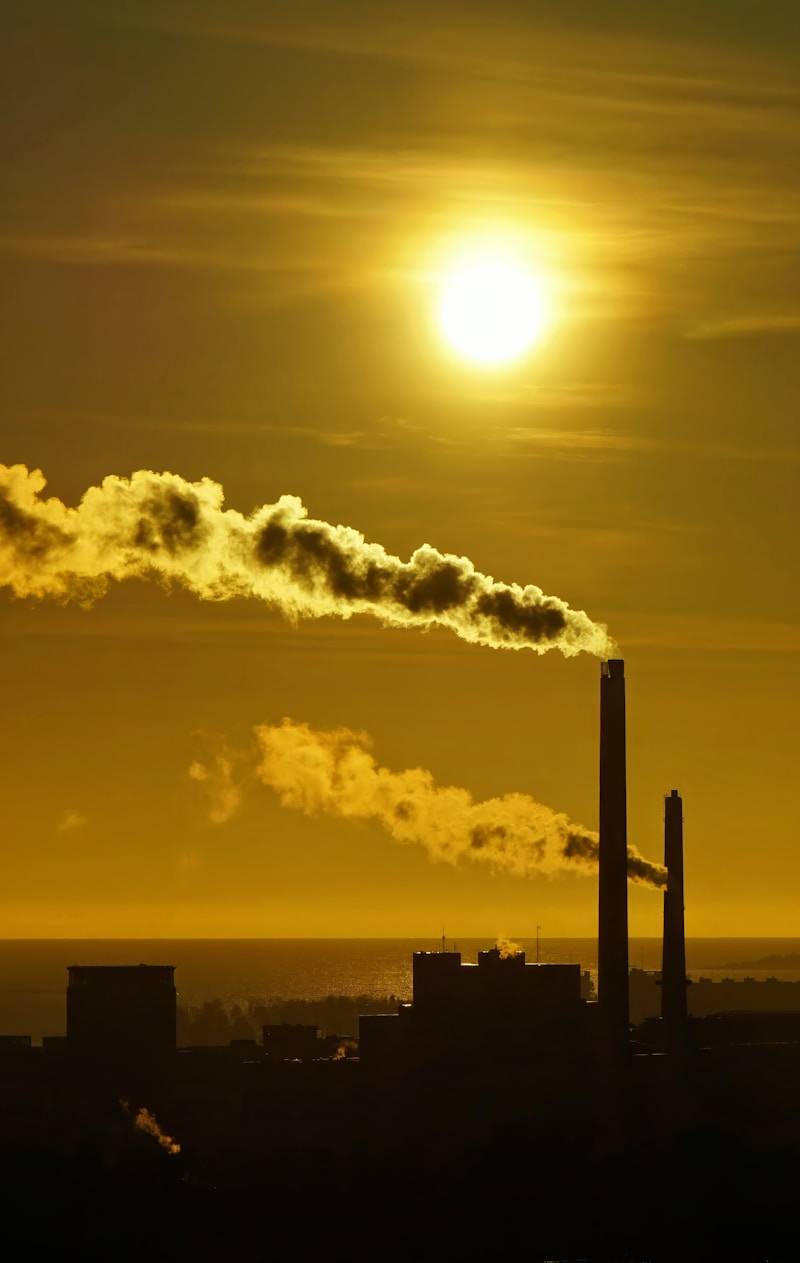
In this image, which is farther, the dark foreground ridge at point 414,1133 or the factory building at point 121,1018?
the factory building at point 121,1018

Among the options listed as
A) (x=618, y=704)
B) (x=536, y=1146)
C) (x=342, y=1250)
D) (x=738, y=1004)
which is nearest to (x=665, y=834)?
(x=618, y=704)

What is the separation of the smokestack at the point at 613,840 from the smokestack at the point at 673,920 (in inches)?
271

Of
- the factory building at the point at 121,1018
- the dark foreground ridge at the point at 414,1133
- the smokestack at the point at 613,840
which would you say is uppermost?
the smokestack at the point at 613,840

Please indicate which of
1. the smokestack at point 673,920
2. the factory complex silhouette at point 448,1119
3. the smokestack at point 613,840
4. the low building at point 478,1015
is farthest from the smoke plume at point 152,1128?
the smokestack at point 673,920

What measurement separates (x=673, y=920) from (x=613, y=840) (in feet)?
35.1

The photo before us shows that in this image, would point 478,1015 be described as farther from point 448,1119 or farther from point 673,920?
point 673,920

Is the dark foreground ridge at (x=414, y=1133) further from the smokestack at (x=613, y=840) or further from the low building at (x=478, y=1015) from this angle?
the smokestack at (x=613, y=840)

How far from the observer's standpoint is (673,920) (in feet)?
283

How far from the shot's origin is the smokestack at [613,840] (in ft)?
251

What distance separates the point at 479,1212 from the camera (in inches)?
2438

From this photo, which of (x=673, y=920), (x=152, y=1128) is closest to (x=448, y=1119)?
(x=152, y=1128)

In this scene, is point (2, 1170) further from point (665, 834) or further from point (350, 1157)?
point (665, 834)

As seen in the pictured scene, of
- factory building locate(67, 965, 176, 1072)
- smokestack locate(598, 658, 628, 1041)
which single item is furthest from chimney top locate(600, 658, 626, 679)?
factory building locate(67, 965, 176, 1072)

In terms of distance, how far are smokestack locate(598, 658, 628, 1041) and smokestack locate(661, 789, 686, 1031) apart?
689 cm
